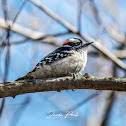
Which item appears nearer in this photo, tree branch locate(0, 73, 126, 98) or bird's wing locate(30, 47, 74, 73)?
tree branch locate(0, 73, 126, 98)

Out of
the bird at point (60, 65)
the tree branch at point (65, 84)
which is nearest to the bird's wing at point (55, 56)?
the bird at point (60, 65)

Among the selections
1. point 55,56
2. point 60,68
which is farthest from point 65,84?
point 55,56

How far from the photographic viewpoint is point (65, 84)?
3.50 m

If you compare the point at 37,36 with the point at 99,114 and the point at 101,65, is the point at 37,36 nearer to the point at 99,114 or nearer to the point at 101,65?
the point at 101,65

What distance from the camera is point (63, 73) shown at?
4195 mm

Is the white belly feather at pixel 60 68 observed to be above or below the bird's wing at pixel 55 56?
below

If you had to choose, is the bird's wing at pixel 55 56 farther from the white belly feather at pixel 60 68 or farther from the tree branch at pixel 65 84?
the tree branch at pixel 65 84

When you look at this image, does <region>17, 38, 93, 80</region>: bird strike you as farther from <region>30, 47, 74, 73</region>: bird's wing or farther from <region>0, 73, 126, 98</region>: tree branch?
<region>0, 73, 126, 98</region>: tree branch

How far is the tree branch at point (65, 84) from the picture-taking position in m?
3.36

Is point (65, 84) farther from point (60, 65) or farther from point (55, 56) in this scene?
point (55, 56)

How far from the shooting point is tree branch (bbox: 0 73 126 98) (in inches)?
132

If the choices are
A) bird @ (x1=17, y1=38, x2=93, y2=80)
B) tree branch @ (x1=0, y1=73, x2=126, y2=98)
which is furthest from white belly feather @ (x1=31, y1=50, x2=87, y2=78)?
tree branch @ (x1=0, y1=73, x2=126, y2=98)

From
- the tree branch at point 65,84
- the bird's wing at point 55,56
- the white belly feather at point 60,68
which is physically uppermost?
the bird's wing at point 55,56

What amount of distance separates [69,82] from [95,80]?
382 mm
